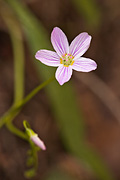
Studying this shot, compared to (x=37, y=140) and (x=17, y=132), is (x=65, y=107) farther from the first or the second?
(x=37, y=140)

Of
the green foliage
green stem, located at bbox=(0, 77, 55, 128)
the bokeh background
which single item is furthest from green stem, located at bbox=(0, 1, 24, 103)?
green stem, located at bbox=(0, 77, 55, 128)

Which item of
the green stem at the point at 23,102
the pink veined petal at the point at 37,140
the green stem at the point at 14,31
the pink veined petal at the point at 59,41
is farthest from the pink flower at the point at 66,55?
the green stem at the point at 14,31

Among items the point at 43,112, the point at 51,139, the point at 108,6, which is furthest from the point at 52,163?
the point at 108,6

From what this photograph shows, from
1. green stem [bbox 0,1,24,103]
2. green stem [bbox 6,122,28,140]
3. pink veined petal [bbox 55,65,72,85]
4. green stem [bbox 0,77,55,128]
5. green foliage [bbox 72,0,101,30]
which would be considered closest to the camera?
pink veined petal [bbox 55,65,72,85]

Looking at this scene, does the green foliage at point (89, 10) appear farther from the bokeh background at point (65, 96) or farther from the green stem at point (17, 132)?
the green stem at point (17, 132)

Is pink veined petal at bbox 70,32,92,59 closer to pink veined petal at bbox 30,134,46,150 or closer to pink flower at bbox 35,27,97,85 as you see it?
pink flower at bbox 35,27,97,85

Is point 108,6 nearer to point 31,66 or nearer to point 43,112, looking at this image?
point 31,66

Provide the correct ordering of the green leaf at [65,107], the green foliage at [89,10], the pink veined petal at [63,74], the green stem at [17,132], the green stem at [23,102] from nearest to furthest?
1. the pink veined petal at [63,74]
2. the green stem at [23,102]
3. the green stem at [17,132]
4. the green leaf at [65,107]
5. the green foliage at [89,10]

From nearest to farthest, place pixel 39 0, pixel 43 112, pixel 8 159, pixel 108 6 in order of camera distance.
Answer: pixel 8 159, pixel 43 112, pixel 39 0, pixel 108 6
